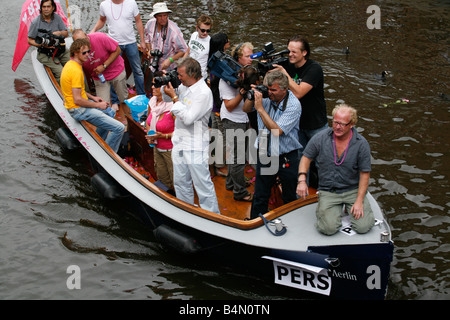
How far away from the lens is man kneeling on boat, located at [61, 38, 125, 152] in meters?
6.64

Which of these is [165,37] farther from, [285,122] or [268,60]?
[285,122]

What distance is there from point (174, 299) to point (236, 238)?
3.64 feet

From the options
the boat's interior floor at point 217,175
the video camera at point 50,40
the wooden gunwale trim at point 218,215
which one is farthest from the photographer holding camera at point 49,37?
the wooden gunwale trim at point 218,215

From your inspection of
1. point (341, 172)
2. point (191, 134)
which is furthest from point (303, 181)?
point (191, 134)

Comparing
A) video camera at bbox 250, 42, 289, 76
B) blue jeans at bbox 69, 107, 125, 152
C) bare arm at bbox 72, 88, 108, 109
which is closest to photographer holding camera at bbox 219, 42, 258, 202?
video camera at bbox 250, 42, 289, 76

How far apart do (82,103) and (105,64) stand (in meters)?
1.09

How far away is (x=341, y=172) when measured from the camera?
5059 millimetres

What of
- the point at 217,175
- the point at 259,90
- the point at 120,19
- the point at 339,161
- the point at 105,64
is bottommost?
the point at 217,175

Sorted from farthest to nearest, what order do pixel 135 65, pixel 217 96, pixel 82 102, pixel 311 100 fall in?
pixel 135 65 → pixel 82 102 → pixel 217 96 → pixel 311 100

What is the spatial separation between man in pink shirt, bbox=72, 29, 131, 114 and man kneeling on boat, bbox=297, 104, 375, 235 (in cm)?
390

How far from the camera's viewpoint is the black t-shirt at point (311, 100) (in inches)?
226

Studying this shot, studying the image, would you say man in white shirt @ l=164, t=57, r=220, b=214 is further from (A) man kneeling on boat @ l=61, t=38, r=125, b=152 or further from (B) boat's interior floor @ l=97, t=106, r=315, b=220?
(A) man kneeling on boat @ l=61, t=38, r=125, b=152

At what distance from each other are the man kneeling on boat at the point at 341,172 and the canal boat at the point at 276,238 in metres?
0.14

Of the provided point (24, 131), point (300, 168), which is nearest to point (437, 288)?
point (300, 168)
